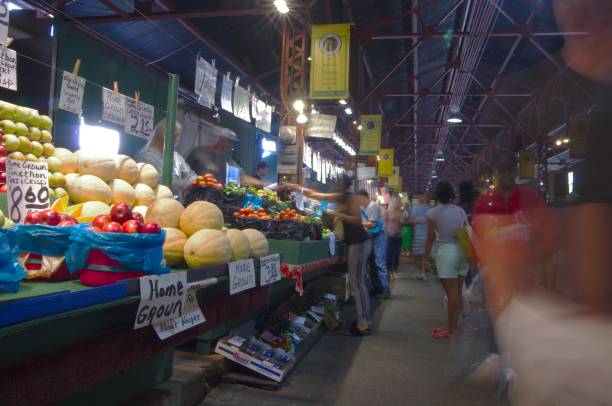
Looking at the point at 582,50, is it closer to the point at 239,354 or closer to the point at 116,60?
the point at 239,354

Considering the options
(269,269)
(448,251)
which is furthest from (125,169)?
(448,251)

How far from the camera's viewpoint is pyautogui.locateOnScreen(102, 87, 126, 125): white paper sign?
13.3ft

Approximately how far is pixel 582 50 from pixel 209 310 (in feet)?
7.50

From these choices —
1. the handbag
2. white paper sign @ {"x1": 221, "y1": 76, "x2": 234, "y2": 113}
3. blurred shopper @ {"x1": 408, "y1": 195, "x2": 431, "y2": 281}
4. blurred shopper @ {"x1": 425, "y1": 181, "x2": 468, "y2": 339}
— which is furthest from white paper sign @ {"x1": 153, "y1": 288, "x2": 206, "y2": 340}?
blurred shopper @ {"x1": 408, "y1": 195, "x2": 431, "y2": 281}

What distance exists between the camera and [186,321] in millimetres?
2395

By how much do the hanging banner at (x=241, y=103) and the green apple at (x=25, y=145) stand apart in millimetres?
5029

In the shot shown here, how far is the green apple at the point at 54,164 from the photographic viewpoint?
306 cm

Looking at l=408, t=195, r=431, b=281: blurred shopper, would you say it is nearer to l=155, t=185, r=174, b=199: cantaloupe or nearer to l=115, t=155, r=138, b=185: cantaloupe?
l=155, t=185, r=174, b=199: cantaloupe

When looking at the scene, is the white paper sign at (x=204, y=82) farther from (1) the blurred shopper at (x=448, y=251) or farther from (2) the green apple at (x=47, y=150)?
(2) the green apple at (x=47, y=150)

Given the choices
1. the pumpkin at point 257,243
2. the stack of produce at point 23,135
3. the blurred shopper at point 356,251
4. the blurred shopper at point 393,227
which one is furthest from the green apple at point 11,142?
the blurred shopper at point 393,227

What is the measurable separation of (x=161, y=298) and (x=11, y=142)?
181 cm

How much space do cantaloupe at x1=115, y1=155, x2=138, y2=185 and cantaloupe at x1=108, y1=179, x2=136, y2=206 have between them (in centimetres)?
10

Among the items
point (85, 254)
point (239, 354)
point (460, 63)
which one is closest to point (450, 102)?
point (460, 63)

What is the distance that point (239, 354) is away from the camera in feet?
14.0
